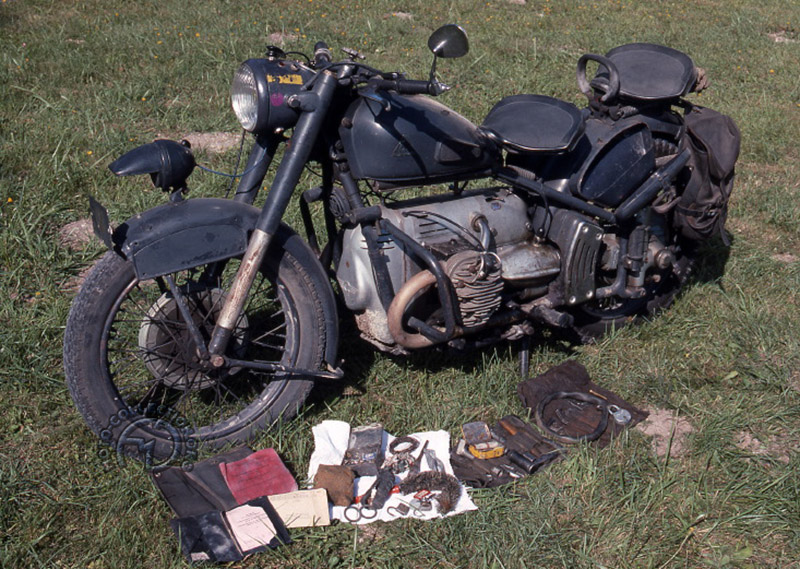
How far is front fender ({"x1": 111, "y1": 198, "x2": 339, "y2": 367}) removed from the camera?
2842 millimetres

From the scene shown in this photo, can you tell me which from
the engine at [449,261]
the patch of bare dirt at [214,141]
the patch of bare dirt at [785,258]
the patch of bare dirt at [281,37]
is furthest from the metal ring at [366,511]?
the patch of bare dirt at [281,37]

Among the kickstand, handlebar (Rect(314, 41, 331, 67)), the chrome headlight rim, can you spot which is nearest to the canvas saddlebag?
the kickstand

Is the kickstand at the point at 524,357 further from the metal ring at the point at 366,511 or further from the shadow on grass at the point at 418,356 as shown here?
the metal ring at the point at 366,511

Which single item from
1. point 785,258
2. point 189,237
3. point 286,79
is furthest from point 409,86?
point 785,258

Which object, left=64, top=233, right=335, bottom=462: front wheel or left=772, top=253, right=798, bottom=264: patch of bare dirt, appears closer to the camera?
left=64, top=233, right=335, bottom=462: front wheel

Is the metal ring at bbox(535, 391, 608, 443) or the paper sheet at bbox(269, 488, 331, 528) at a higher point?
the paper sheet at bbox(269, 488, 331, 528)

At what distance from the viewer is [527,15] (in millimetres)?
9383

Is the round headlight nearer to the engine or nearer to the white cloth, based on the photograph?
the engine

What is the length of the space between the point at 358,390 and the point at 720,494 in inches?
63.8

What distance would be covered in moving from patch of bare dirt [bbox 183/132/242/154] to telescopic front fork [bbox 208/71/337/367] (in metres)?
2.94

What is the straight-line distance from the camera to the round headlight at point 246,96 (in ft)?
9.64

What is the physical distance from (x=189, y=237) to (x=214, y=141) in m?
3.22

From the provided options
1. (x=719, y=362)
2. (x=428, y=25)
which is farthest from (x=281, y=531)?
(x=428, y=25)

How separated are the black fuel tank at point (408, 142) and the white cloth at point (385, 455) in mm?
1096
